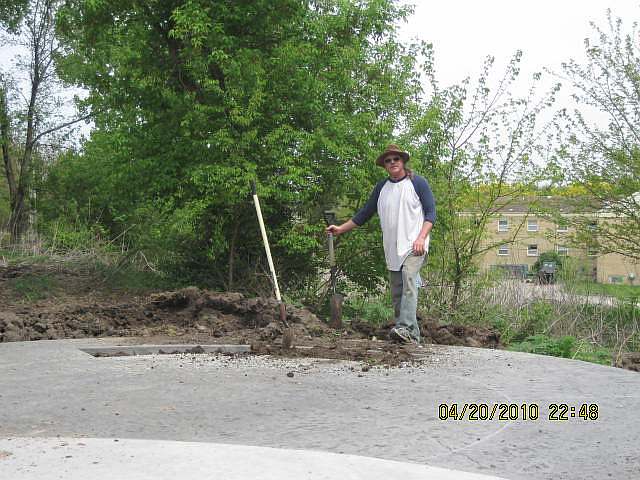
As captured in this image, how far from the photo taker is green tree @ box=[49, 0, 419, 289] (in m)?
12.5

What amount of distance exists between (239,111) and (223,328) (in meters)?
5.21

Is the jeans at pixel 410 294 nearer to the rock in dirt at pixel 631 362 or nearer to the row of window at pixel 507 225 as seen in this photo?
the rock in dirt at pixel 631 362

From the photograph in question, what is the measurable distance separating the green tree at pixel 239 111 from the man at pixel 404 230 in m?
4.74

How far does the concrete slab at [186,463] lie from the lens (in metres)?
3.04

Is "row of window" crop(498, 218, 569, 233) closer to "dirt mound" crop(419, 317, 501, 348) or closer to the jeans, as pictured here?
"dirt mound" crop(419, 317, 501, 348)

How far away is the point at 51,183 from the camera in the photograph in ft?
101

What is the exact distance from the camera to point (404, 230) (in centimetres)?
730

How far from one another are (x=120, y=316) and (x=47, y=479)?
6390 millimetres

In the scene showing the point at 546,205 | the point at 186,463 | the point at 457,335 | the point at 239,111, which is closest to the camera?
the point at 186,463

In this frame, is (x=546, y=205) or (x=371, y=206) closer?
(x=371, y=206)

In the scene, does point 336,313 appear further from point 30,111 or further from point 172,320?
point 30,111

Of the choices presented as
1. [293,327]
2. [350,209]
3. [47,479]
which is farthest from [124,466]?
[350,209]

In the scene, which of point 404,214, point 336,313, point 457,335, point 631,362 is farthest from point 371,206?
point 631,362

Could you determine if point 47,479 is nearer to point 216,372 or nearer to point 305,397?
point 305,397
